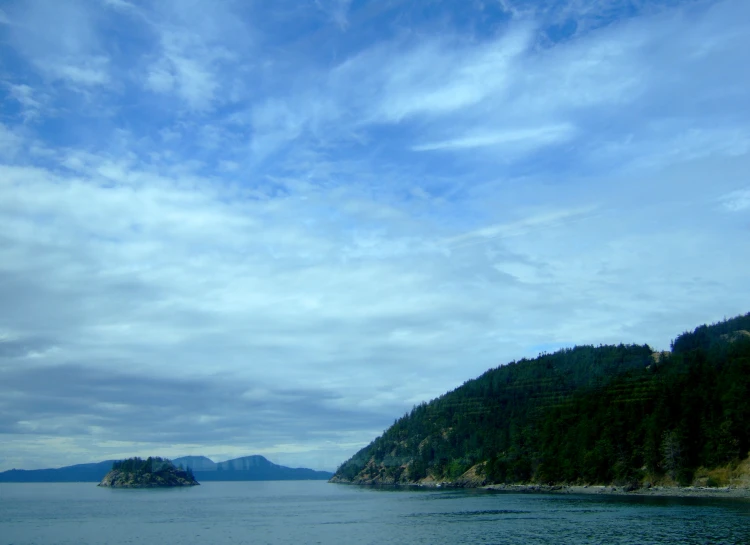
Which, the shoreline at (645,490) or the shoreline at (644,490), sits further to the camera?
the shoreline at (644,490)

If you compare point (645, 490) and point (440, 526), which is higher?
point (645, 490)

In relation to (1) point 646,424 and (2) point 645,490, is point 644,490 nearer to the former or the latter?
(2) point 645,490

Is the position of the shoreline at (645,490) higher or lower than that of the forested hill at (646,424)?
lower

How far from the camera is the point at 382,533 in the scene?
7200cm

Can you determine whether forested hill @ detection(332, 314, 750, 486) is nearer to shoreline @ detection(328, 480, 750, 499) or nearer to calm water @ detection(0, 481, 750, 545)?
shoreline @ detection(328, 480, 750, 499)

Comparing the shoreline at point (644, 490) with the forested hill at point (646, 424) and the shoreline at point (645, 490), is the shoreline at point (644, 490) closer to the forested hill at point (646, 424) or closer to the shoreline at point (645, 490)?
the shoreline at point (645, 490)

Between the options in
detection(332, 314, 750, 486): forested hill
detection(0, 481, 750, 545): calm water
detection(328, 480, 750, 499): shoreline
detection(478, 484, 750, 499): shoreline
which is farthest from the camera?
detection(332, 314, 750, 486): forested hill

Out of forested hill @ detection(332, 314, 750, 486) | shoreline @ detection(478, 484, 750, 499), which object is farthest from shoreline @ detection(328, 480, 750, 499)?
forested hill @ detection(332, 314, 750, 486)

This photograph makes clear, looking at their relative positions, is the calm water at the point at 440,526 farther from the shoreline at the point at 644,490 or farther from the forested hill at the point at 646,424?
the forested hill at the point at 646,424

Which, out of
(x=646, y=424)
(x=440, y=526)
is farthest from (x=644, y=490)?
(x=440, y=526)

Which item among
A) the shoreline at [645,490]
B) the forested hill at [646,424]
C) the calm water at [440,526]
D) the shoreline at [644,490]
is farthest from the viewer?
the forested hill at [646,424]

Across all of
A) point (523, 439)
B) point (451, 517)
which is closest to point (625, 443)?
point (523, 439)

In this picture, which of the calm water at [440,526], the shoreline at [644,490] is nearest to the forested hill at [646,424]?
the shoreline at [644,490]

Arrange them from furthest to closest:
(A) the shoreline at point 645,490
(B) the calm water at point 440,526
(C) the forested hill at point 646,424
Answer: (C) the forested hill at point 646,424 < (A) the shoreline at point 645,490 < (B) the calm water at point 440,526
